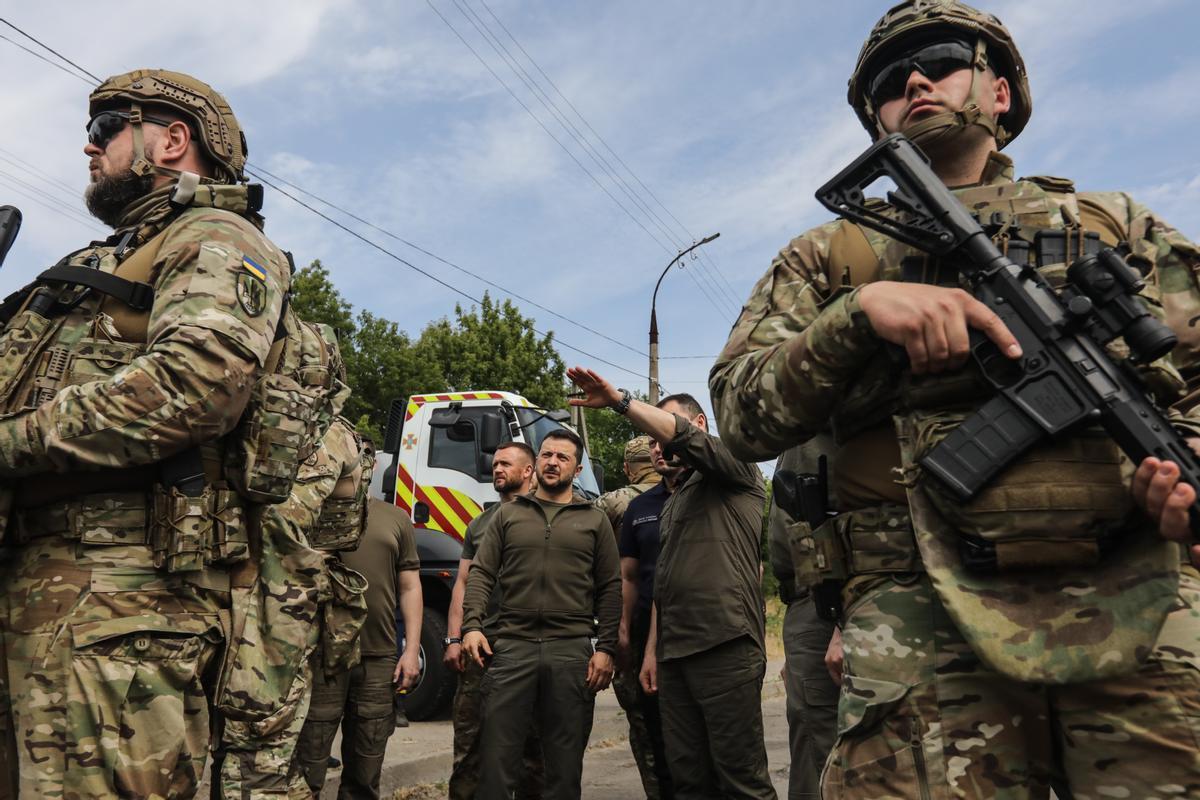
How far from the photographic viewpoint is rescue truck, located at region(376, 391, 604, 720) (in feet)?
27.3

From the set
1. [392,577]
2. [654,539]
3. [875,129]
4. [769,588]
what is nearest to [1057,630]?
[875,129]

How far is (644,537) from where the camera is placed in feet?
17.6

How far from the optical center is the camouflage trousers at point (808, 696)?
12.4ft

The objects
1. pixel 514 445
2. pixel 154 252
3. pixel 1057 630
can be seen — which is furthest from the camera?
pixel 514 445

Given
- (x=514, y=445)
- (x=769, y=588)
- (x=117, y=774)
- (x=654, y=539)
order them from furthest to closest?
(x=769, y=588) < (x=514, y=445) < (x=654, y=539) < (x=117, y=774)

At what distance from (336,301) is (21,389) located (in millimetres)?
27474

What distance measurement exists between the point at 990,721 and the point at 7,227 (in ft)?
9.65

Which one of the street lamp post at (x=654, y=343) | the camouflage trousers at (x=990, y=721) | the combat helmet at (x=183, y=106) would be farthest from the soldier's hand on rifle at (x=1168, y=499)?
the street lamp post at (x=654, y=343)

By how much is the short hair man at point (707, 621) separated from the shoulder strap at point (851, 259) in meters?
2.11

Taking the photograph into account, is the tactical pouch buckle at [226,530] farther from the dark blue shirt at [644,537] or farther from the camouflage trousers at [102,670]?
the dark blue shirt at [644,537]

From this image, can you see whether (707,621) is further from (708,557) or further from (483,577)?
(483,577)

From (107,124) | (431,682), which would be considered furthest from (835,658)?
(431,682)

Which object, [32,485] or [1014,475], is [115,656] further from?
[1014,475]

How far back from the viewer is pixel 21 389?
234 centimetres
